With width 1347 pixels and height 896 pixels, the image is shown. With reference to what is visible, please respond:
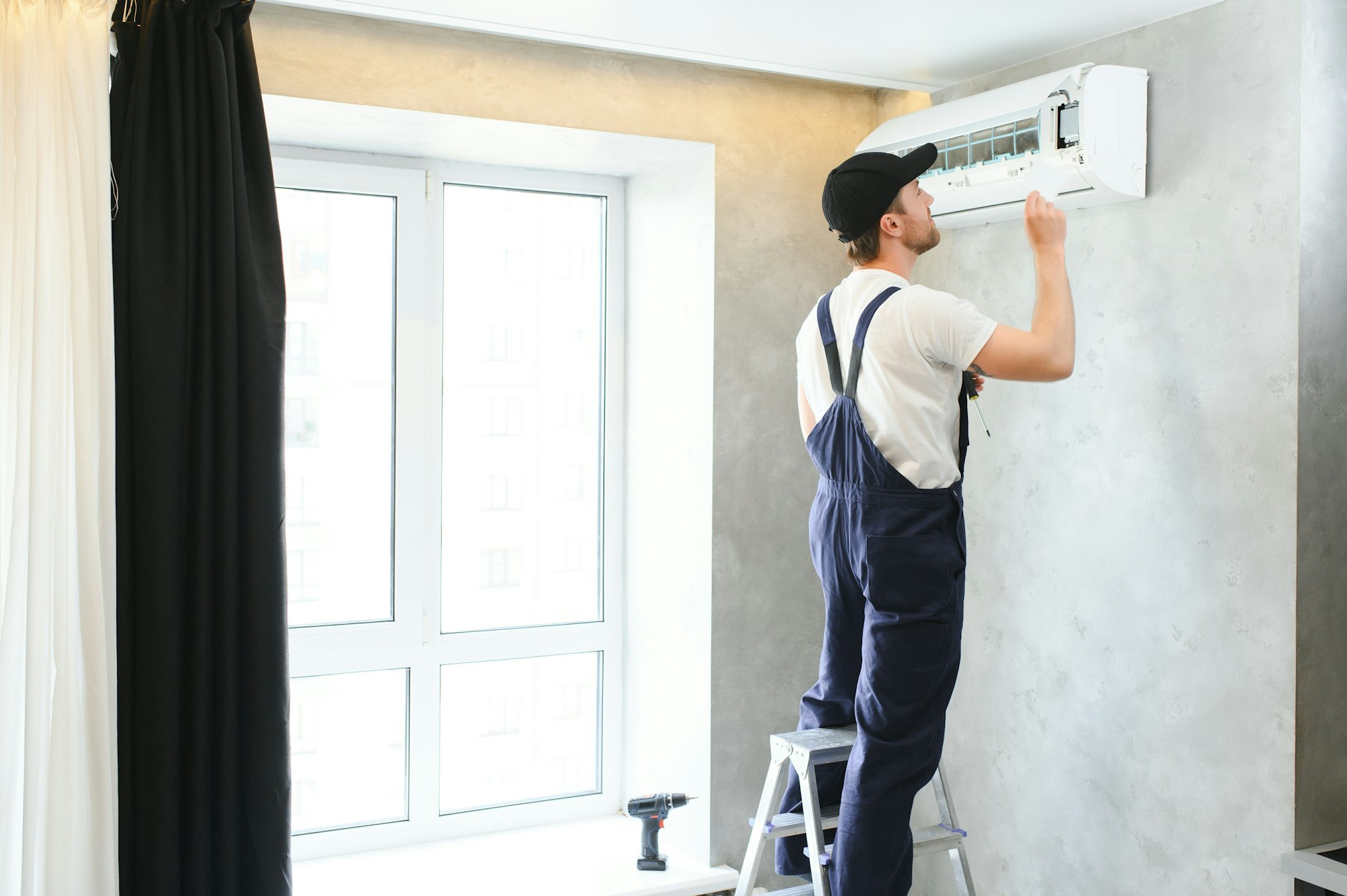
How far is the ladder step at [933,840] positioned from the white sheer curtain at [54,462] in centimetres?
142

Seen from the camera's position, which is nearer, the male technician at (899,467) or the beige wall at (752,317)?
the male technician at (899,467)

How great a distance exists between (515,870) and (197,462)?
55.8 inches

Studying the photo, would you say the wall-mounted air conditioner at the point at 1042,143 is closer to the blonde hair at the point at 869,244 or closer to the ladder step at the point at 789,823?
the blonde hair at the point at 869,244

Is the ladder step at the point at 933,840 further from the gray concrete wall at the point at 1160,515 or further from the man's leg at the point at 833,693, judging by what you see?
the gray concrete wall at the point at 1160,515

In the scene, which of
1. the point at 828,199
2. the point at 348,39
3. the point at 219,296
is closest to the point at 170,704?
the point at 219,296

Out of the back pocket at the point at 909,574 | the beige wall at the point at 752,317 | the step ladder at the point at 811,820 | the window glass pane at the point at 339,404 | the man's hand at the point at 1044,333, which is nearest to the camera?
the man's hand at the point at 1044,333

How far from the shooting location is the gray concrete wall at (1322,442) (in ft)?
6.53

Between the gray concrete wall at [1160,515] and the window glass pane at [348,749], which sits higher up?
the gray concrete wall at [1160,515]

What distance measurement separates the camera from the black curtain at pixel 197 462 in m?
2.13

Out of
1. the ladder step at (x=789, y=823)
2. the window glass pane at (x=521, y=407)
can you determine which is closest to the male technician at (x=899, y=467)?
the ladder step at (x=789, y=823)

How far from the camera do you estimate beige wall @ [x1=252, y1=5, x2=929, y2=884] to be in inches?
108

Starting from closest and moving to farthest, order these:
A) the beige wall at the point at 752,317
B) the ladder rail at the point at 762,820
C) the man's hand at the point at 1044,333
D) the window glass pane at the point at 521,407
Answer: the man's hand at the point at 1044,333 < the ladder rail at the point at 762,820 < the beige wall at the point at 752,317 < the window glass pane at the point at 521,407

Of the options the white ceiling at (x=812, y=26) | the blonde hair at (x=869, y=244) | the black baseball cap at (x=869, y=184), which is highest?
the white ceiling at (x=812, y=26)

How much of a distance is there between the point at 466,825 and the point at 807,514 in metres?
1.34
